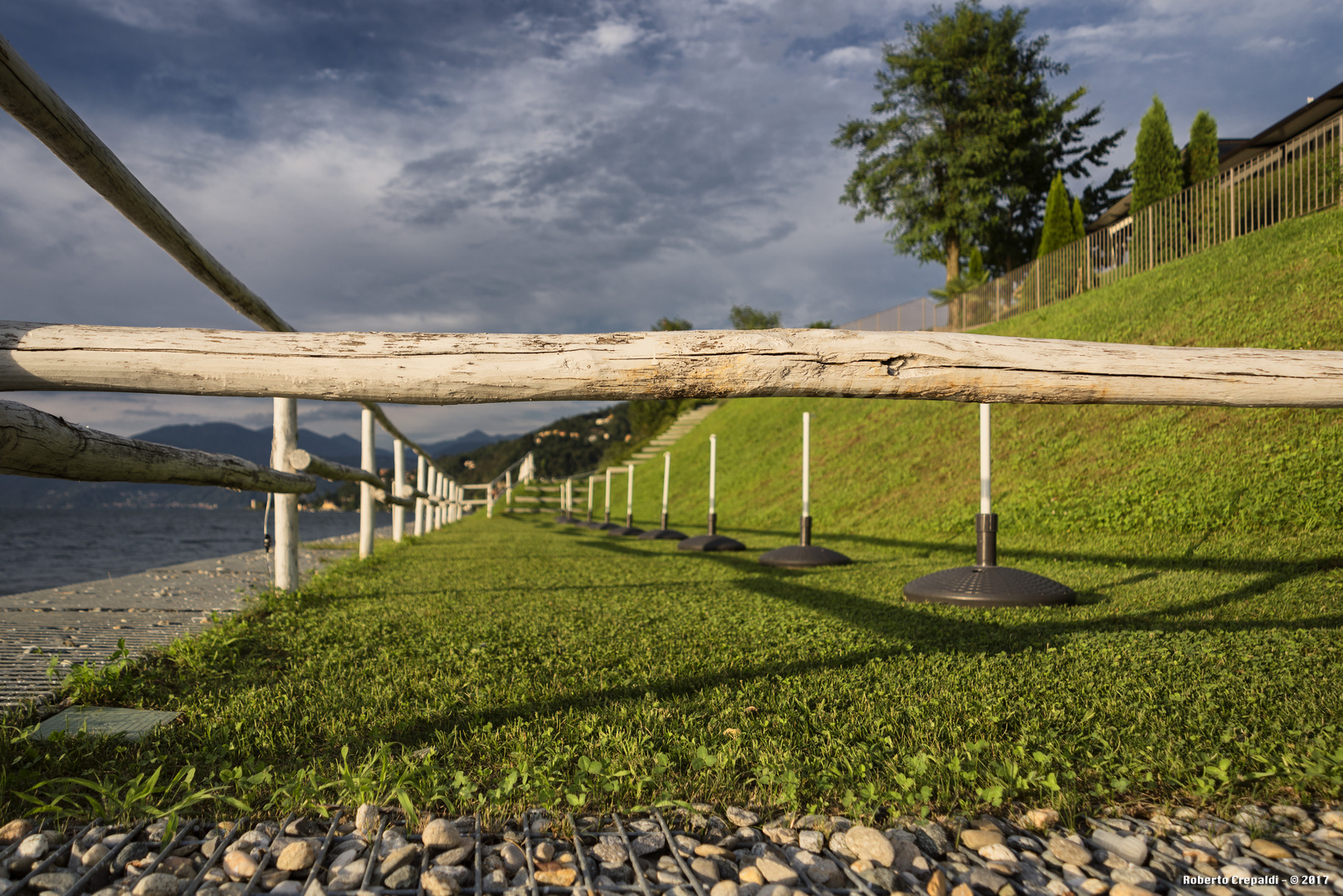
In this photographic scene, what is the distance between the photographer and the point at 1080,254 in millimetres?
15141

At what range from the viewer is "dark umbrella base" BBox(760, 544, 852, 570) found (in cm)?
605

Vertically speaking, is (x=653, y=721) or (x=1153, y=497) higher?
(x=1153, y=497)

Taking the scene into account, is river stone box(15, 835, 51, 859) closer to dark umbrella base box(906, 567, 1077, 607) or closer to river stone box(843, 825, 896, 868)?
river stone box(843, 825, 896, 868)

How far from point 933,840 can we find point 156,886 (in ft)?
4.94

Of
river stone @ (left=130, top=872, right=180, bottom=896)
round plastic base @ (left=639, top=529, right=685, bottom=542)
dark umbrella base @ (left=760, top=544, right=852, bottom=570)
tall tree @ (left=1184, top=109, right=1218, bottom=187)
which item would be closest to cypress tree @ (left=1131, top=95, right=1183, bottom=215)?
tall tree @ (left=1184, top=109, right=1218, bottom=187)

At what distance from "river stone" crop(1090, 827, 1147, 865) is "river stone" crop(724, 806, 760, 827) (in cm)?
71

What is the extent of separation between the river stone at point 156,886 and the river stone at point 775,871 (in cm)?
109

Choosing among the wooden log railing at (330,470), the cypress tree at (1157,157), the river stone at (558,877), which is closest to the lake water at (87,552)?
the wooden log railing at (330,470)

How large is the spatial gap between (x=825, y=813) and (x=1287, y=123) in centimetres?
2731

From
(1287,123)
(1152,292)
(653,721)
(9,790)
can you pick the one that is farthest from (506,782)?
(1287,123)

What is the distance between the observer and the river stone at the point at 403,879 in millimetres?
1262

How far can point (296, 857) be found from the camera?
51.3 inches

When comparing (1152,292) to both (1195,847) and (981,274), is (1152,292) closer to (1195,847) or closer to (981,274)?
(1195,847)

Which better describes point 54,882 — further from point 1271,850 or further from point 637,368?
point 1271,850
